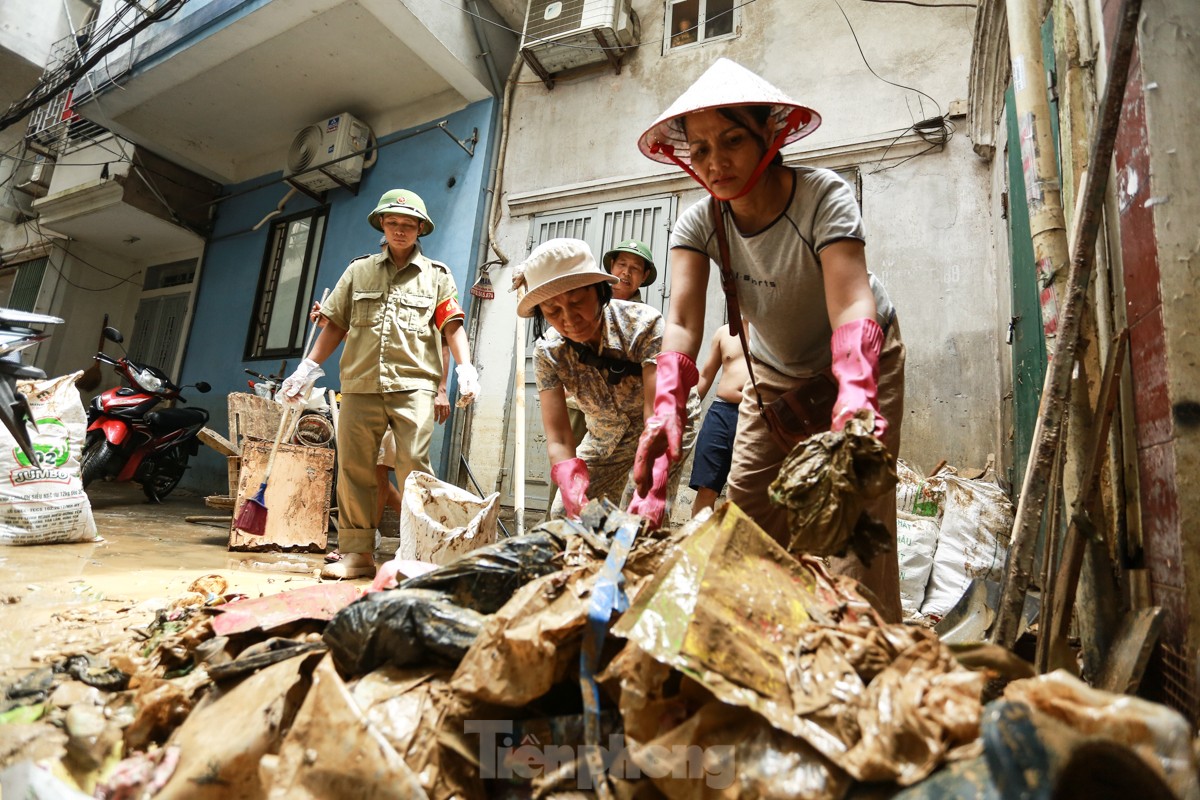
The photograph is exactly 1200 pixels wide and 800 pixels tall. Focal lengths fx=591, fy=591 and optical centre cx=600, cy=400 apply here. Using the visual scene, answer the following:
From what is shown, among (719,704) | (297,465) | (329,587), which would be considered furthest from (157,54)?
(719,704)

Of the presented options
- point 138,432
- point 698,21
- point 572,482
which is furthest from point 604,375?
point 138,432

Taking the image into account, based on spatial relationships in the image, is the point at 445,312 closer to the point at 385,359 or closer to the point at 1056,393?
the point at 385,359

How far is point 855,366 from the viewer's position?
1.28 metres

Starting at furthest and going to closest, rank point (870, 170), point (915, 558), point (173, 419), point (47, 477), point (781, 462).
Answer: point (173, 419) < point (870, 170) < point (47, 477) < point (915, 558) < point (781, 462)

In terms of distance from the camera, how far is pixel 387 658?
1.05 metres

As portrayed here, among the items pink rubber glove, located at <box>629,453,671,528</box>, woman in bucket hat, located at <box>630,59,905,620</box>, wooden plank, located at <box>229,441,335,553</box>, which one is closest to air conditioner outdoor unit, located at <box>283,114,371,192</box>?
wooden plank, located at <box>229,441,335,553</box>

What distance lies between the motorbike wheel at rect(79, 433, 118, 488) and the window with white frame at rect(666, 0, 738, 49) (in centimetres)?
597

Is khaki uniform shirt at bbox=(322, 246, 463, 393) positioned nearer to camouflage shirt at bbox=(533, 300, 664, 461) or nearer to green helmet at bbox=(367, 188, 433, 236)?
green helmet at bbox=(367, 188, 433, 236)

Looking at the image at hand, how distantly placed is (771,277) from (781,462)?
0.61 metres

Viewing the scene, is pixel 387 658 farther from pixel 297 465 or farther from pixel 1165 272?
pixel 297 465

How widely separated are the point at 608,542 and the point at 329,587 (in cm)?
86

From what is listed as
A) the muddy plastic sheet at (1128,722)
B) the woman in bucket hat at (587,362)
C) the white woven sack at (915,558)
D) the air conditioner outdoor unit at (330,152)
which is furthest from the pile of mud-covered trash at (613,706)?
the air conditioner outdoor unit at (330,152)

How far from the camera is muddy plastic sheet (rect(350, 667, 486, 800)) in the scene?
0.87 meters

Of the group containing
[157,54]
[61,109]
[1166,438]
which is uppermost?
[61,109]
